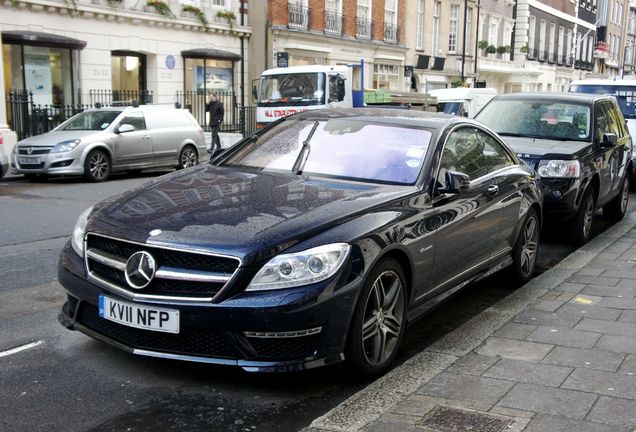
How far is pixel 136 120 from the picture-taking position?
1612cm

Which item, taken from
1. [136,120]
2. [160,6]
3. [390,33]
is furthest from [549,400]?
[390,33]

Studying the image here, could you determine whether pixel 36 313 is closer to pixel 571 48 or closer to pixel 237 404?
pixel 237 404

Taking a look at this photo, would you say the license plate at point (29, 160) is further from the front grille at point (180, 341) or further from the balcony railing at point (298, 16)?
the balcony railing at point (298, 16)

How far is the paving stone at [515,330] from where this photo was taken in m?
5.00

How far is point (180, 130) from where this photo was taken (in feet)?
56.4

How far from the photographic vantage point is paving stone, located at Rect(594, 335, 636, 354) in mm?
4742

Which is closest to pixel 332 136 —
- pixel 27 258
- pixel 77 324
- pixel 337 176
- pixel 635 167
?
pixel 337 176

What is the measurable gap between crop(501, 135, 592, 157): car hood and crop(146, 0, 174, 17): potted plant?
17.1 meters

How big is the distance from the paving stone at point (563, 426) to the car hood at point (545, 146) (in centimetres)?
537

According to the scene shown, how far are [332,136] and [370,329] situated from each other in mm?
1744

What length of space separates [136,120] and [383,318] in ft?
41.9

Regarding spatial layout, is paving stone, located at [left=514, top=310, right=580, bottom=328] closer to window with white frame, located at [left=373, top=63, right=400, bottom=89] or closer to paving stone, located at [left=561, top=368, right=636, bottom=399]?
paving stone, located at [left=561, top=368, right=636, bottom=399]

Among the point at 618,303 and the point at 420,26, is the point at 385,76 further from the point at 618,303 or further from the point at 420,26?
the point at 618,303

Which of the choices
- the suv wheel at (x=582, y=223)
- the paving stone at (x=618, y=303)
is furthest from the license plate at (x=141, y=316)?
the suv wheel at (x=582, y=223)
